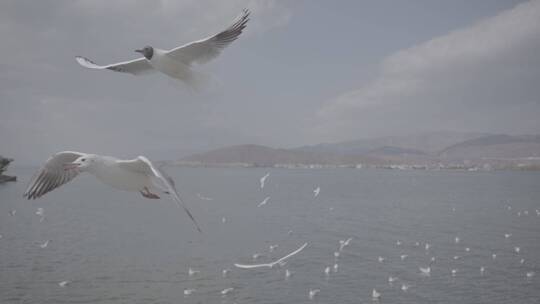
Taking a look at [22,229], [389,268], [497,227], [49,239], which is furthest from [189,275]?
[497,227]

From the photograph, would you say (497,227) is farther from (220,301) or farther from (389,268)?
(220,301)

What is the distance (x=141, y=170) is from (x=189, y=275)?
2087 cm

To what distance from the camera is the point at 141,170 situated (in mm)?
4562

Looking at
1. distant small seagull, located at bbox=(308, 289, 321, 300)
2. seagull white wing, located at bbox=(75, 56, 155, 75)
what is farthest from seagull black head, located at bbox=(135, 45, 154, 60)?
distant small seagull, located at bbox=(308, 289, 321, 300)

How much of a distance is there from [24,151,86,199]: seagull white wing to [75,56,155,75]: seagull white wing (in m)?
1.31

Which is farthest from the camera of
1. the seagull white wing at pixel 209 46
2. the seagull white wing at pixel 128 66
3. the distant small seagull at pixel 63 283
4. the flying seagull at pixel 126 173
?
the distant small seagull at pixel 63 283

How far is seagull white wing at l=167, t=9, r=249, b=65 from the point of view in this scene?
5.53 metres

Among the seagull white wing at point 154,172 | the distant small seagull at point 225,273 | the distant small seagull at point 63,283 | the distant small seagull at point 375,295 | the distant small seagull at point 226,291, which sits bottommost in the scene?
the distant small seagull at point 375,295

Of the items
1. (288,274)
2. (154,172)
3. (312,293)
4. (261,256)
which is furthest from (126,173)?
(261,256)

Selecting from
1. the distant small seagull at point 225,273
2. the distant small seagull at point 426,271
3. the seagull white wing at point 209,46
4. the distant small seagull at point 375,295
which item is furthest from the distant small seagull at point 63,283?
the seagull white wing at point 209,46

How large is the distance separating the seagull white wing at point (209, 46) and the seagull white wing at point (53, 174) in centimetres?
159

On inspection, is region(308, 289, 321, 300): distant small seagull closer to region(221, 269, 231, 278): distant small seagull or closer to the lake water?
the lake water

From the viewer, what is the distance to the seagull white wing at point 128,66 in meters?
6.24

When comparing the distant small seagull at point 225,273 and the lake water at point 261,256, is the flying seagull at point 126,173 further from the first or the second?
the distant small seagull at point 225,273
